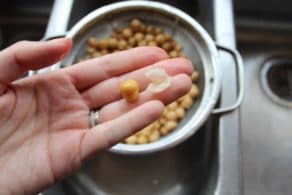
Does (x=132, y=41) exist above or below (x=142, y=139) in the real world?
above

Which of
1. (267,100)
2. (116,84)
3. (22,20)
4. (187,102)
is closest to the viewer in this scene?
(116,84)

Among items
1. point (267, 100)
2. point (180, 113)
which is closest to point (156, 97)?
point (180, 113)

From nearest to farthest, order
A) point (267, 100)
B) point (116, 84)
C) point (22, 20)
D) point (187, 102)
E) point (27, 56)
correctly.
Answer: point (27, 56), point (116, 84), point (187, 102), point (267, 100), point (22, 20)

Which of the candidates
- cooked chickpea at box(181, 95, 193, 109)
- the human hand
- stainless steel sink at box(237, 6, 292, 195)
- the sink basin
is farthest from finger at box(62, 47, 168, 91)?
the sink basin

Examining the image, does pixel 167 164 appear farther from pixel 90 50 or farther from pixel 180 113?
pixel 90 50

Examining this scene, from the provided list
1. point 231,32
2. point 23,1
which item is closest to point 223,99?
point 231,32

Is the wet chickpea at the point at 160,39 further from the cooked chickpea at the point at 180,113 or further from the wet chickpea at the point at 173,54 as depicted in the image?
the cooked chickpea at the point at 180,113

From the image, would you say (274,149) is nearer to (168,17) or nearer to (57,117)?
(168,17)

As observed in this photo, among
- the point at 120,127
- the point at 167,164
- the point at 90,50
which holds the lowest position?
the point at 167,164
